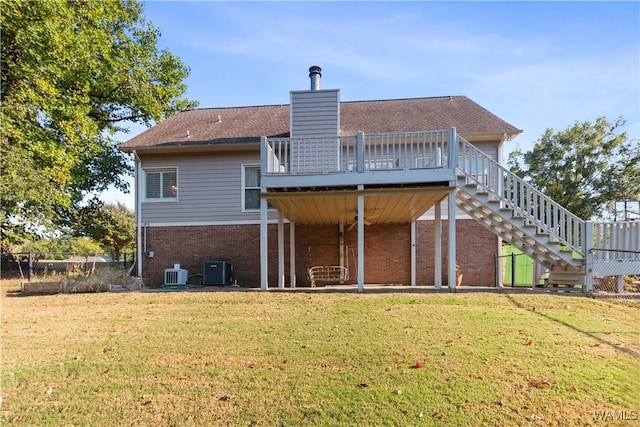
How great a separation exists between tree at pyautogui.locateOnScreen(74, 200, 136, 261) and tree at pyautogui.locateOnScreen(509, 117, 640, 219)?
2802 centimetres

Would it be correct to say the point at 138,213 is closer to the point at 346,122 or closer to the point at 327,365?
the point at 346,122

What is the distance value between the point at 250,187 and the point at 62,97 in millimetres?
7881

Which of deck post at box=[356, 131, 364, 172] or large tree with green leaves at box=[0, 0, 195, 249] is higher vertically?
large tree with green leaves at box=[0, 0, 195, 249]

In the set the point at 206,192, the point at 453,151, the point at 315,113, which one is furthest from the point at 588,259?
the point at 206,192

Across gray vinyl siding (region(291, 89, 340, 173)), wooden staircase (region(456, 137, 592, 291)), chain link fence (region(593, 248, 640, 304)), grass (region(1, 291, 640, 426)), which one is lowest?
grass (region(1, 291, 640, 426))

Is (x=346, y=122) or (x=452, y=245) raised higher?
(x=346, y=122)

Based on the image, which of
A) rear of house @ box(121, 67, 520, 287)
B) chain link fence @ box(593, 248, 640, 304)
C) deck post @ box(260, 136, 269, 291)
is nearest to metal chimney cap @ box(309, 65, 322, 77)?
Answer: rear of house @ box(121, 67, 520, 287)

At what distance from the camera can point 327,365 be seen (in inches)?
142

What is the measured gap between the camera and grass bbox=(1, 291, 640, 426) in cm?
279

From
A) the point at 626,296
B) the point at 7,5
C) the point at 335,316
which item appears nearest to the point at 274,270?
the point at 335,316

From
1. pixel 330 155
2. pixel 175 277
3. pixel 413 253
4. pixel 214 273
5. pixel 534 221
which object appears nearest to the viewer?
pixel 534 221

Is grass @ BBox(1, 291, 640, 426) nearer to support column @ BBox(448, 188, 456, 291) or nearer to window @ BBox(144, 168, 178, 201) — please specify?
support column @ BBox(448, 188, 456, 291)

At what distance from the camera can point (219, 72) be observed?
38.7 ft

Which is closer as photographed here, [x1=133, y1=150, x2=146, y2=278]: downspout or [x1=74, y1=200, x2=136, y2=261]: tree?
[x1=133, y1=150, x2=146, y2=278]: downspout
